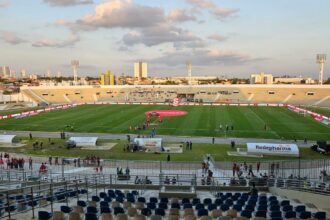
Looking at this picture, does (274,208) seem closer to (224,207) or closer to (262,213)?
(262,213)

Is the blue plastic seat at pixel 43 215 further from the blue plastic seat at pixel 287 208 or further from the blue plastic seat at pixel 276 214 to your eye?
the blue plastic seat at pixel 287 208

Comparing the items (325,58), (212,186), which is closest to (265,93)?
(325,58)

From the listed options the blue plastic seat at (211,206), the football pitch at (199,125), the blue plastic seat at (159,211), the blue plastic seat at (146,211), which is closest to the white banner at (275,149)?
the football pitch at (199,125)

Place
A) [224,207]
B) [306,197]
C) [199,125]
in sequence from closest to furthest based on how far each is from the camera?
[224,207] < [306,197] < [199,125]

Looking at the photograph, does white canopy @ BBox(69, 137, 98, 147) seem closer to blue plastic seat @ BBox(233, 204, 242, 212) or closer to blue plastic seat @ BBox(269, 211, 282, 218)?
blue plastic seat @ BBox(233, 204, 242, 212)

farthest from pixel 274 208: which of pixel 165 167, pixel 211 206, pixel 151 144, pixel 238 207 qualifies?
pixel 151 144

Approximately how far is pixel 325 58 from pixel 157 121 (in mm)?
76646

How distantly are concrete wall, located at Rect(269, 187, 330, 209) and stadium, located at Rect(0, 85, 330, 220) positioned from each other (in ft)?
0.14

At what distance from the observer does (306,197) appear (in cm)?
1416

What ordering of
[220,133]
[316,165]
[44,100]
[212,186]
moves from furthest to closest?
[44,100] → [220,133] → [316,165] → [212,186]

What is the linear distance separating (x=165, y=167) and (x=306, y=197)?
1190cm

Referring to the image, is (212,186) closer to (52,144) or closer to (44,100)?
(52,144)

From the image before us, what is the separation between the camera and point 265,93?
95.6m

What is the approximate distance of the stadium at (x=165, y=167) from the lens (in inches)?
437
